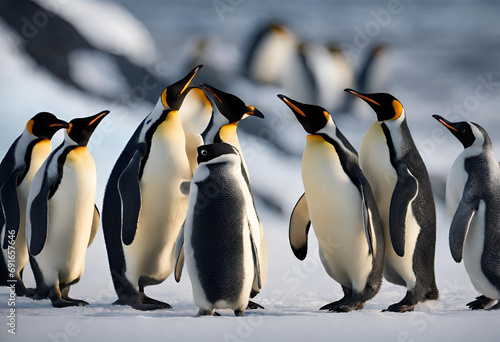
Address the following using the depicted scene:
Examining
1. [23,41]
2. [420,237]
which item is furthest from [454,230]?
[23,41]

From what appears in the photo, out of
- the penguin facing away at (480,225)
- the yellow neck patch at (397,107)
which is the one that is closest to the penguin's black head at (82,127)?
the yellow neck patch at (397,107)

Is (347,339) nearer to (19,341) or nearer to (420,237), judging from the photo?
(420,237)

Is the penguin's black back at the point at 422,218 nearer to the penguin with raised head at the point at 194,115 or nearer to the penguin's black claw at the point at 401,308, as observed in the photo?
the penguin's black claw at the point at 401,308

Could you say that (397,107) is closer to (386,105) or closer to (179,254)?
(386,105)

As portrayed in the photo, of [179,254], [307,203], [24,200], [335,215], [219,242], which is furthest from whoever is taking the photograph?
[24,200]

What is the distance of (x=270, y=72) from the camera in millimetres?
7004

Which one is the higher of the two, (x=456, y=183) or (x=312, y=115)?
(x=312, y=115)

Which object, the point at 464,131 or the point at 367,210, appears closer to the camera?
the point at 367,210

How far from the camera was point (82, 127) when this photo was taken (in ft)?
8.16

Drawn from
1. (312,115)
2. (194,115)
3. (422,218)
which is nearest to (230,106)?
(312,115)

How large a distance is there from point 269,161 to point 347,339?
4507 millimetres

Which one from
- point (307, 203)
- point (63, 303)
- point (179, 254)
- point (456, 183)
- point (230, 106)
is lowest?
point (63, 303)

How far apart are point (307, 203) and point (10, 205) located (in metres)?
1.31

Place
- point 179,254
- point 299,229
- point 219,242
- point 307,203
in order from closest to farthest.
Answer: point 219,242, point 179,254, point 307,203, point 299,229
